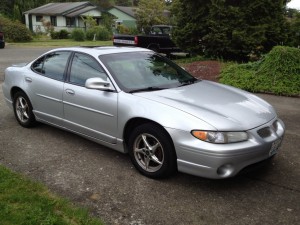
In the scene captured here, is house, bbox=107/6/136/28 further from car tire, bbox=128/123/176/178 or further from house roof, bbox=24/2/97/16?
car tire, bbox=128/123/176/178

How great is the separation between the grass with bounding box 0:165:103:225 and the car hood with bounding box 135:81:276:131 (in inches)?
59.8

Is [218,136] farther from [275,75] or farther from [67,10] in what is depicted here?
[67,10]

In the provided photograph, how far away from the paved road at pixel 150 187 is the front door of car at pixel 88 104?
0.39m

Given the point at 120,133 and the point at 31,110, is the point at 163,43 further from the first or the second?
the point at 120,133

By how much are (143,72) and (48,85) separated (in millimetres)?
1493

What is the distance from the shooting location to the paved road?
3.57m

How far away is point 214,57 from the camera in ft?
42.7

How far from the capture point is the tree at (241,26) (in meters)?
12.0

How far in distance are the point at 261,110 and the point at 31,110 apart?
358 centimetres

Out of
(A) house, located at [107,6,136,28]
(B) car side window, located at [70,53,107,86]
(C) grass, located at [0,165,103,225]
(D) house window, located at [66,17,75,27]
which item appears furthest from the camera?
(A) house, located at [107,6,136,28]

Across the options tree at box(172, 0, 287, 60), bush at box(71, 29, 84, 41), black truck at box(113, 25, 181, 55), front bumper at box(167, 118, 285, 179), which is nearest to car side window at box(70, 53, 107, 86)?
front bumper at box(167, 118, 285, 179)

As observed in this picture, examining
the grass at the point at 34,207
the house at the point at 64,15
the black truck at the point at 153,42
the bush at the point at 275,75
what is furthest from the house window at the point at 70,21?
the grass at the point at 34,207

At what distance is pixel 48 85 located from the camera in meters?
5.50

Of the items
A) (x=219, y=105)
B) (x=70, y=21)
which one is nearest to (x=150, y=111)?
(x=219, y=105)
